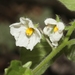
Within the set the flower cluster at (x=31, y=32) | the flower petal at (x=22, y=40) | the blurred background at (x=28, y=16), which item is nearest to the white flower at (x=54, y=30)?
the flower cluster at (x=31, y=32)

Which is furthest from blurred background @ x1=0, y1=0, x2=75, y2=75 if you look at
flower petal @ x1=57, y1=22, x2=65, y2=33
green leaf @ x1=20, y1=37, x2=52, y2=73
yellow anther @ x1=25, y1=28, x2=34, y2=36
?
flower petal @ x1=57, y1=22, x2=65, y2=33

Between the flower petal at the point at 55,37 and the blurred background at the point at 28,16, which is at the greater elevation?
the flower petal at the point at 55,37

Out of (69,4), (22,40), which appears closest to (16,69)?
(22,40)

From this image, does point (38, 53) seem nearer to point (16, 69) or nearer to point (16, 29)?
point (16, 29)

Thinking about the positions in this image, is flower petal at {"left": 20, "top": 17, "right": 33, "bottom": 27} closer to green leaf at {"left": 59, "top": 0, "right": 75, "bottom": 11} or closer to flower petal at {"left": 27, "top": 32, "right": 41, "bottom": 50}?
flower petal at {"left": 27, "top": 32, "right": 41, "bottom": 50}

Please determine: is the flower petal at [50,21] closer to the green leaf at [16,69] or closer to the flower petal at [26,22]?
the flower petal at [26,22]

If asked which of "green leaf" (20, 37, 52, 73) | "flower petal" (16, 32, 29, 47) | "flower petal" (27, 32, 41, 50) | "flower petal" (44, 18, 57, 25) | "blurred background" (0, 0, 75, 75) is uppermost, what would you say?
"flower petal" (44, 18, 57, 25)
